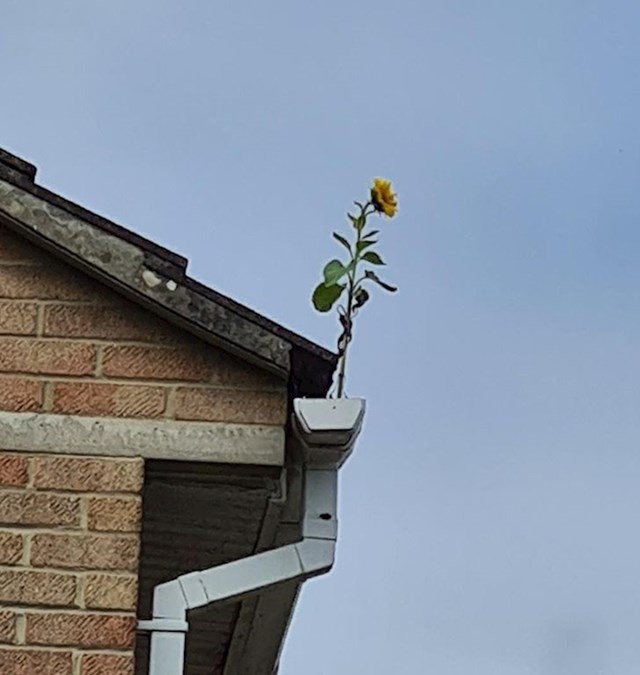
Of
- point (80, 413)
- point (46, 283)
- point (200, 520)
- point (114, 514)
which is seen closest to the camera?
point (114, 514)

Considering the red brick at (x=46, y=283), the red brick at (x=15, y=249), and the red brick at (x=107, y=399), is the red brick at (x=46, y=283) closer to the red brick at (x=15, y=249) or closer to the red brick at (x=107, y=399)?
the red brick at (x=15, y=249)

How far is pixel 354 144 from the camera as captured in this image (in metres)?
9.66

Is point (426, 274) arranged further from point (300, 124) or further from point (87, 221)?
point (87, 221)

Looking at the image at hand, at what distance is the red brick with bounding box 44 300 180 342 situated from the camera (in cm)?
425

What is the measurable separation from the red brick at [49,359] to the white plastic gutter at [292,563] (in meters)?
0.57

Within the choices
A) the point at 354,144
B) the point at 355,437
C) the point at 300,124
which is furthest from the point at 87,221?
the point at 300,124

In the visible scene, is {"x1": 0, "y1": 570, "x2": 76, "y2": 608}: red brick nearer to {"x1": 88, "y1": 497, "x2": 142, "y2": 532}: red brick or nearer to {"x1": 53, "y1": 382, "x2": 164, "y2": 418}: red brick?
{"x1": 88, "y1": 497, "x2": 142, "y2": 532}: red brick

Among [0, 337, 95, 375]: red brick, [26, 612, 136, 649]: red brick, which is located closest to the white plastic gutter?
[26, 612, 136, 649]: red brick

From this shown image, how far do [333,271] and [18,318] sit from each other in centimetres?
84

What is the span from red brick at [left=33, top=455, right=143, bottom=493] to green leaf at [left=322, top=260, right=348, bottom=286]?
68 cm

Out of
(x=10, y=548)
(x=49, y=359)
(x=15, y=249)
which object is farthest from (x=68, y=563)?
(x=15, y=249)

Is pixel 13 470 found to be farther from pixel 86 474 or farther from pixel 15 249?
pixel 15 249

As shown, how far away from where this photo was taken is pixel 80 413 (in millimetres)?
4184

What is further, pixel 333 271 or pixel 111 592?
pixel 333 271
